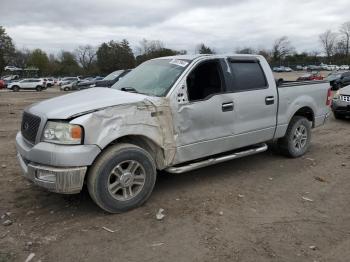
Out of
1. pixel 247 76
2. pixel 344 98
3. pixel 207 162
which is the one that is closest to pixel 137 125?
pixel 207 162

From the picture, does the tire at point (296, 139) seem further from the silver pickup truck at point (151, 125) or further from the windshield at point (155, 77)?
the windshield at point (155, 77)

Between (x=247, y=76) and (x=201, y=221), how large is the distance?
101 inches

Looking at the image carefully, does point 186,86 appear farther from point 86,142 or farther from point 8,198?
point 8,198

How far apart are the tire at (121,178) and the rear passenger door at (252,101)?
1588 millimetres

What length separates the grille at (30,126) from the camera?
14.6ft

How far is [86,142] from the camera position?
166 inches

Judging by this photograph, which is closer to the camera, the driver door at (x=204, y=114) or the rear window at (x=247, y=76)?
the driver door at (x=204, y=114)

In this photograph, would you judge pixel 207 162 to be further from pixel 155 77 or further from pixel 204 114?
pixel 155 77

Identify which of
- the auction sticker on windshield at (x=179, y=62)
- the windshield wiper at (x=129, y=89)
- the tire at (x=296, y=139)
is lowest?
the tire at (x=296, y=139)

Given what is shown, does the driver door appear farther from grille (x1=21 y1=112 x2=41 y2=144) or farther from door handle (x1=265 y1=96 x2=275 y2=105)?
grille (x1=21 y1=112 x2=41 y2=144)

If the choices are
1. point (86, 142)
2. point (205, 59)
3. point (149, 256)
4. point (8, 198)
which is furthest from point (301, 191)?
point (8, 198)

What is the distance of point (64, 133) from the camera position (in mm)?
4176

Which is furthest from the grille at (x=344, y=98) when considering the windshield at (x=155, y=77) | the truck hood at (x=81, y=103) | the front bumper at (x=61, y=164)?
the front bumper at (x=61, y=164)

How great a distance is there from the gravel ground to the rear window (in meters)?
1.36
